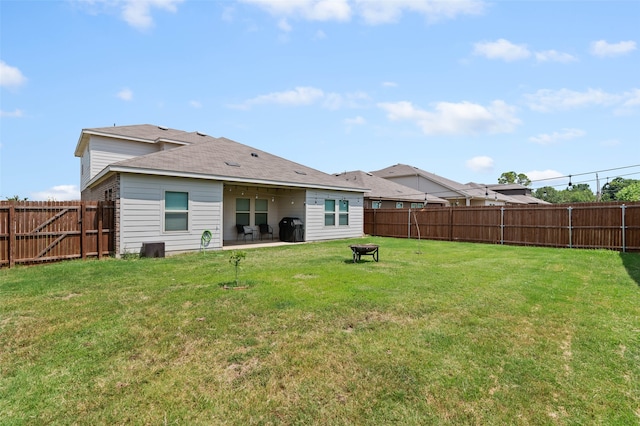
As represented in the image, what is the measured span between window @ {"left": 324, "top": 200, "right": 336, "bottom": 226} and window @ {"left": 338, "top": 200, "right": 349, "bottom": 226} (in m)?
0.44

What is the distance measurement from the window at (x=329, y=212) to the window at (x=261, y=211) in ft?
9.81

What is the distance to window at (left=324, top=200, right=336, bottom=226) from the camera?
15625 millimetres

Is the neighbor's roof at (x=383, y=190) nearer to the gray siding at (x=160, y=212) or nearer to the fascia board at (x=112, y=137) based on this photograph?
the fascia board at (x=112, y=137)

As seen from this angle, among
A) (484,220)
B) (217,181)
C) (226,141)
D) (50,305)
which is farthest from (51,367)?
(484,220)

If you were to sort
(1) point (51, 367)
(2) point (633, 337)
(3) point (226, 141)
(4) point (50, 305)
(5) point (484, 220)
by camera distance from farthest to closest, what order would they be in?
(3) point (226, 141), (5) point (484, 220), (4) point (50, 305), (2) point (633, 337), (1) point (51, 367)

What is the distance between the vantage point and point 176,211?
1062cm

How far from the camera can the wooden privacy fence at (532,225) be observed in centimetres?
1170

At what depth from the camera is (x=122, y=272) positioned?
7238mm

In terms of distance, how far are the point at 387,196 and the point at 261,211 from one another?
10.8 m

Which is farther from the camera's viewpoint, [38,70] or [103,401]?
[38,70]

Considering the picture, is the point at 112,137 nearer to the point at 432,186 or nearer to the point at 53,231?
the point at 53,231

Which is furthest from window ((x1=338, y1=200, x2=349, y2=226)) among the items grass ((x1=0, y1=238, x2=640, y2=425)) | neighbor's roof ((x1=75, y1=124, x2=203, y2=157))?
grass ((x1=0, y1=238, x2=640, y2=425))

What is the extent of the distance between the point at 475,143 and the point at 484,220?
32.3 feet

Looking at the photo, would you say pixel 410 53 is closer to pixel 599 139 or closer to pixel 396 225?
pixel 396 225
